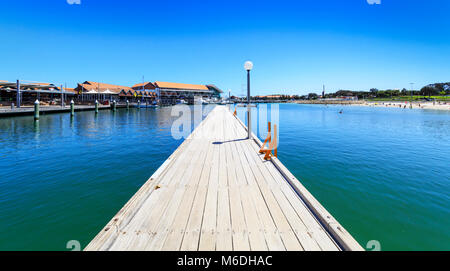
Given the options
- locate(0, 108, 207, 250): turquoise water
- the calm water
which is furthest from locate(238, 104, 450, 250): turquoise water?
locate(0, 108, 207, 250): turquoise water

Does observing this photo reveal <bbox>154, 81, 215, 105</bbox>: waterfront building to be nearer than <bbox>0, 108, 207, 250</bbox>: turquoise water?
No

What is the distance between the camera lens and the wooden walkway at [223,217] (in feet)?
8.52

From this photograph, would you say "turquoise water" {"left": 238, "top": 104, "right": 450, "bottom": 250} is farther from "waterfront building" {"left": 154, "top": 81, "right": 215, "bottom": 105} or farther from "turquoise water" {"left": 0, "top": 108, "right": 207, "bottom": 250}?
"waterfront building" {"left": 154, "top": 81, "right": 215, "bottom": 105}

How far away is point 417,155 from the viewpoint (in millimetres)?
10531

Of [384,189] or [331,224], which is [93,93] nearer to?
[384,189]

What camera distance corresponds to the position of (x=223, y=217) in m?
3.24

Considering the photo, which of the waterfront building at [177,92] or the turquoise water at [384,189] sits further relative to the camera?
the waterfront building at [177,92]

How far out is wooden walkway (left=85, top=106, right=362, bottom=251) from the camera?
260 centimetres

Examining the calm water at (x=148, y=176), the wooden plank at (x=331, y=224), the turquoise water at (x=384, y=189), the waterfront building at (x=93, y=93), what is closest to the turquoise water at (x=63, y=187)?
the calm water at (x=148, y=176)

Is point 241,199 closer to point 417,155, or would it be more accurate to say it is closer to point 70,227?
point 70,227

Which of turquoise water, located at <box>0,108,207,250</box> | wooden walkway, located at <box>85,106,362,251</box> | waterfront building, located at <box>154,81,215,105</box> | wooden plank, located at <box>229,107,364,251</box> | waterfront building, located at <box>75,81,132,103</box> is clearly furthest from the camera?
waterfront building, located at <box>154,81,215,105</box>

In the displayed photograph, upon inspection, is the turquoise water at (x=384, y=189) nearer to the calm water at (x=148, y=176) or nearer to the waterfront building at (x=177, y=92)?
the calm water at (x=148, y=176)
